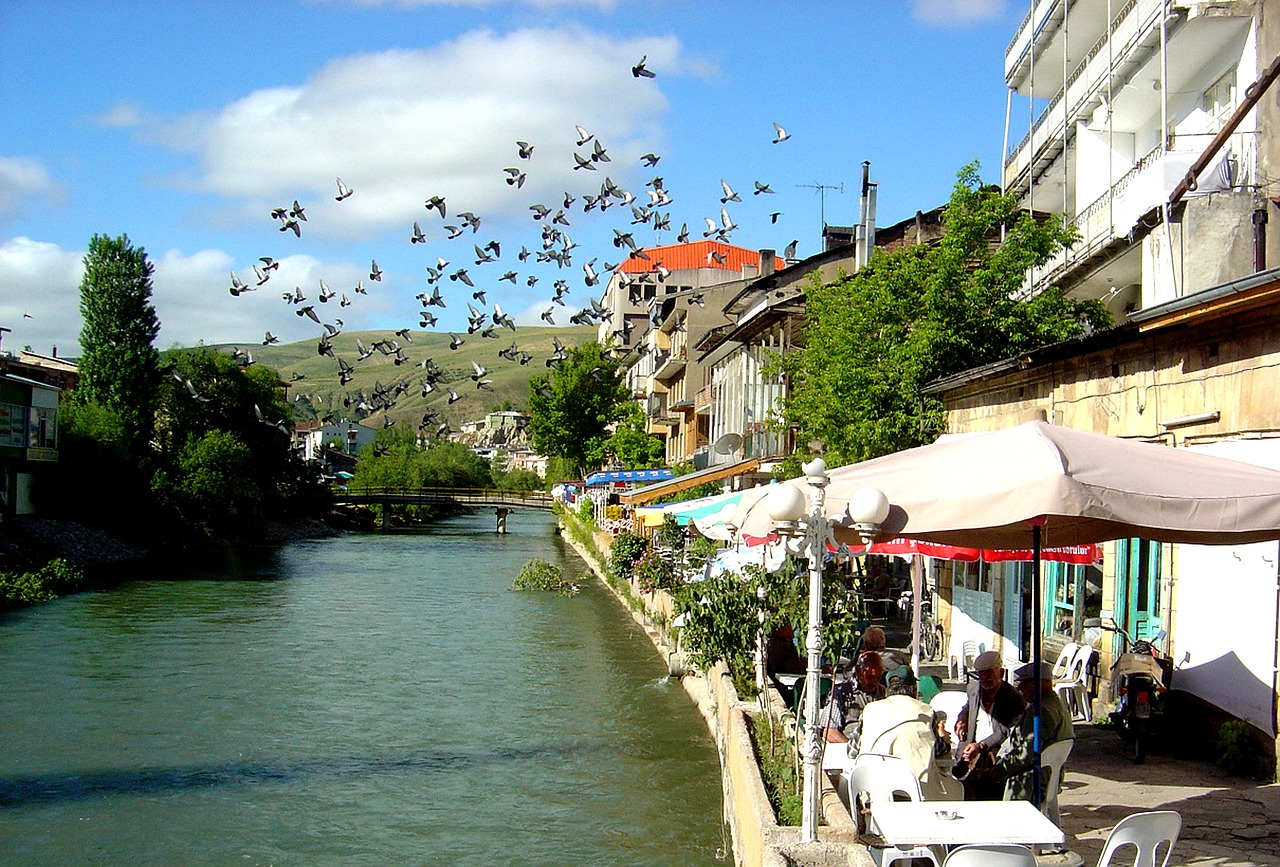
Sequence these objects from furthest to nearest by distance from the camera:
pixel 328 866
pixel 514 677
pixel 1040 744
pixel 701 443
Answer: pixel 701 443, pixel 514 677, pixel 328 866, pixel 1040 744

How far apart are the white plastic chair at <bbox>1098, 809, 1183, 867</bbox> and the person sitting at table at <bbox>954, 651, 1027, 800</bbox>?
1.46 meters

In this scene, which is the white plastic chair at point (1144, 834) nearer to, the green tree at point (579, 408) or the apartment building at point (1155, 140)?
the apartment building at point (1155, 140)

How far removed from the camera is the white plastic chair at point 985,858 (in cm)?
517

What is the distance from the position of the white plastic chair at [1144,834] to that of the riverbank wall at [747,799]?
1.44 m

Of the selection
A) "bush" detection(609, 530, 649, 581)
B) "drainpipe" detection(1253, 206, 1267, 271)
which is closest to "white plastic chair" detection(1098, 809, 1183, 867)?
"drainpipe" detection(1253, 206, 1267, 271)

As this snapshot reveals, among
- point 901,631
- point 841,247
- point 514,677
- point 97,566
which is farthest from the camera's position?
point 97,566

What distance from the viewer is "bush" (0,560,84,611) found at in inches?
1282

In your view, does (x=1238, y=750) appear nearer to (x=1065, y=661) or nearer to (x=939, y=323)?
(x=1065, y=661)

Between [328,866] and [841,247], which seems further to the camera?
[841,247]

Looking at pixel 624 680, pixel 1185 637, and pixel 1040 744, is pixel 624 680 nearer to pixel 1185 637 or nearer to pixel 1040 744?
pixel 1185 637

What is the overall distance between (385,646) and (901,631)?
11.5 meters

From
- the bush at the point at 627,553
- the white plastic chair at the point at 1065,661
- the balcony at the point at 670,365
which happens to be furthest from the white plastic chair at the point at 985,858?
the balcony at the point at 670,365

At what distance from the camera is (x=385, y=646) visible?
2581cm

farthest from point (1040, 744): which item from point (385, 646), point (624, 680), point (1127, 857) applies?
point (385, 646)
